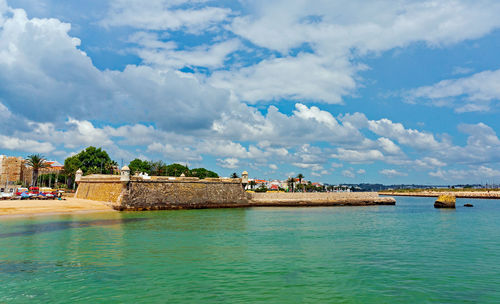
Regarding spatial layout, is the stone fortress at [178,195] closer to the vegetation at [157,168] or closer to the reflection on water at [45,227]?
the reflection on water at [45,227]

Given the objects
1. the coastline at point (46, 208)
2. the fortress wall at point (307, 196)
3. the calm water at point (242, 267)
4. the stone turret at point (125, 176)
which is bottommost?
the calm water at point (242, 267)

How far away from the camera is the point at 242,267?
1547cm

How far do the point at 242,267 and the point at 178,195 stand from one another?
37.7 meters

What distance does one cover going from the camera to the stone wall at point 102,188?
4722 centimetres

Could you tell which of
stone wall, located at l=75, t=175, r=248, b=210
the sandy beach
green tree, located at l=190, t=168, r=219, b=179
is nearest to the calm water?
the sandy beach

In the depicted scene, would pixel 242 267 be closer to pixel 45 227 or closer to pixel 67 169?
pixel 45 227

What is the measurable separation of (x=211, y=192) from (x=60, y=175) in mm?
67856

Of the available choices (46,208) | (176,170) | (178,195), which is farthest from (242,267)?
(176,170)

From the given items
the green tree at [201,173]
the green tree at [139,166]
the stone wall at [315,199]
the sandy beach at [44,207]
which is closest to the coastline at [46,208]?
the sandy beach at [44,207]

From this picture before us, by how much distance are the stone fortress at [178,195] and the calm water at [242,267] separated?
2031cm

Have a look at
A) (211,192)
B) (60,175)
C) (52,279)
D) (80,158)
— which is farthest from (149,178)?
(60,175)

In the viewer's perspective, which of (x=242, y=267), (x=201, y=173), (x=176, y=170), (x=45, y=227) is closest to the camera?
(x=242, y=267)

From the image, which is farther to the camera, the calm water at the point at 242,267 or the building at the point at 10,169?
the building at the point at 10,169

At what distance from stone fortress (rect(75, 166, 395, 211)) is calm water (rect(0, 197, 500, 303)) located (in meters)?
20.3
